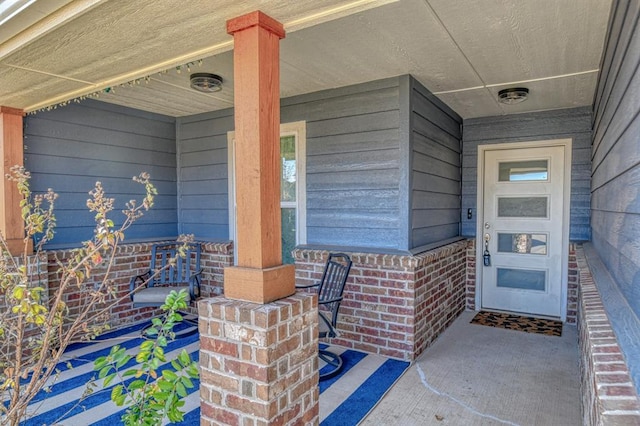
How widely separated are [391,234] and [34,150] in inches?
135

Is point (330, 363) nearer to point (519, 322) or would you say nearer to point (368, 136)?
point (368, 136)

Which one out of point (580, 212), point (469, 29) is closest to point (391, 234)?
point (469, 29)

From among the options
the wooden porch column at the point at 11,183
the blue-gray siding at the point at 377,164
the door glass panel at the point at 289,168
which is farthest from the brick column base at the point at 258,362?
the wooden porch column at the point at 11,183

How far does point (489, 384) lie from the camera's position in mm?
2961

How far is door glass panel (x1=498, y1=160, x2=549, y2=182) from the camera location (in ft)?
15.1

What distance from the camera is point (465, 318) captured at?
462cm

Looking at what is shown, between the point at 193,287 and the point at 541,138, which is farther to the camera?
the point at 541,138

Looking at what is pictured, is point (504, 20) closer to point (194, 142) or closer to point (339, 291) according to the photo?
point (339, 291)

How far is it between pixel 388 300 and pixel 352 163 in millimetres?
1297

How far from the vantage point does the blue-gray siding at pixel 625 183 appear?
135cm

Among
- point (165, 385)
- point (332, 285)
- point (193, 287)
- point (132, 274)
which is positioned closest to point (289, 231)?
point (332, 285)

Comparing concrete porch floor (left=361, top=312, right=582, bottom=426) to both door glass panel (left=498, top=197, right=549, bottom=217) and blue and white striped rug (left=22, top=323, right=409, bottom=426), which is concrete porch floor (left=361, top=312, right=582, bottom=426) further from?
door glass panel (left=498, top=197, right=549, bottom=217)

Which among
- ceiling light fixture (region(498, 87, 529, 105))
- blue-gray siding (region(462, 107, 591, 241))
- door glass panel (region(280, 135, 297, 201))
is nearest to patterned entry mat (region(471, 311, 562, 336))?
blue-gray siding (region(462, 107, 591, 241))

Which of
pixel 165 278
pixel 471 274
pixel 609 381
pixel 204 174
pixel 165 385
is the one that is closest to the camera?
pixel 609 381
